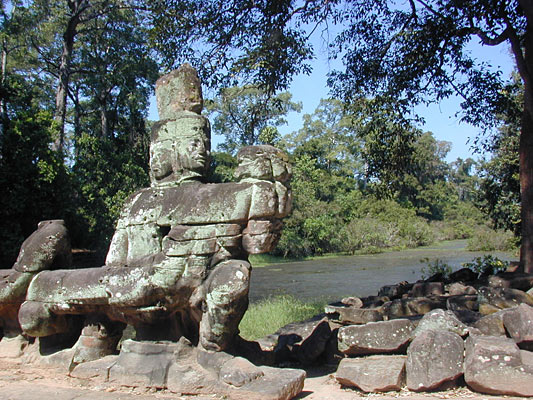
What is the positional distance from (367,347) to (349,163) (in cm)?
3310

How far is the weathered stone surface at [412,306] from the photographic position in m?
4.98

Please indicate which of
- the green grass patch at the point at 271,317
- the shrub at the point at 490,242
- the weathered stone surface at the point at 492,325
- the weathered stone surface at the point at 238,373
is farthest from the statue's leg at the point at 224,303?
the shrub at the point at 490,242

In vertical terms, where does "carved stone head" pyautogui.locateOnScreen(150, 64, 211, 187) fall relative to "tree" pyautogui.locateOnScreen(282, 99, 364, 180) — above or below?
below

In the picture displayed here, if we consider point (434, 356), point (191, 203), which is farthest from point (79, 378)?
point (434, 356)

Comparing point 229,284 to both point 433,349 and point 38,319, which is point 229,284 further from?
point 38,319

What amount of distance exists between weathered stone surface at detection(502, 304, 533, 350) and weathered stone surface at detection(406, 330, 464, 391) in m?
0.54

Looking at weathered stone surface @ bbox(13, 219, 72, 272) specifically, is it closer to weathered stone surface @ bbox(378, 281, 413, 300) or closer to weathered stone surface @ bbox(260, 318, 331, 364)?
weathered stone surface @ bbox(260, 318, 331, 364)

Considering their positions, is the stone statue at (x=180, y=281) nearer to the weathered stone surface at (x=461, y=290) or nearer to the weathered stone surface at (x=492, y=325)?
the weathered stone surface at (x=492, y=325)

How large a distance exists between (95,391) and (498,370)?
2.63 m

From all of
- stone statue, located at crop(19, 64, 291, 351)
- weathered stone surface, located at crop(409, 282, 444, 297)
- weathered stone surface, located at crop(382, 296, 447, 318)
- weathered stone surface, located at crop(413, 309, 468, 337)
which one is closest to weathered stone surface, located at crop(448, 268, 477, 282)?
weathered stone surface, located at crop(409, 282, 444, 297)

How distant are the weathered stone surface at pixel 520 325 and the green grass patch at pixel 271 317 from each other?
9.39 feet

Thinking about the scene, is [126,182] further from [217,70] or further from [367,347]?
[367,347]

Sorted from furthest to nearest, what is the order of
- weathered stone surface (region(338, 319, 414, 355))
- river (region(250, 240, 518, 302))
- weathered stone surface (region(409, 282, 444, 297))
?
river (region(250, 240, 518, 302))
weathered stone surface (region(409, 282, 444, 297))
weathered stone surface (region(338, 319, 414, 355))

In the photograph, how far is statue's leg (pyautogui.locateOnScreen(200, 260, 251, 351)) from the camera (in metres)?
2.95
